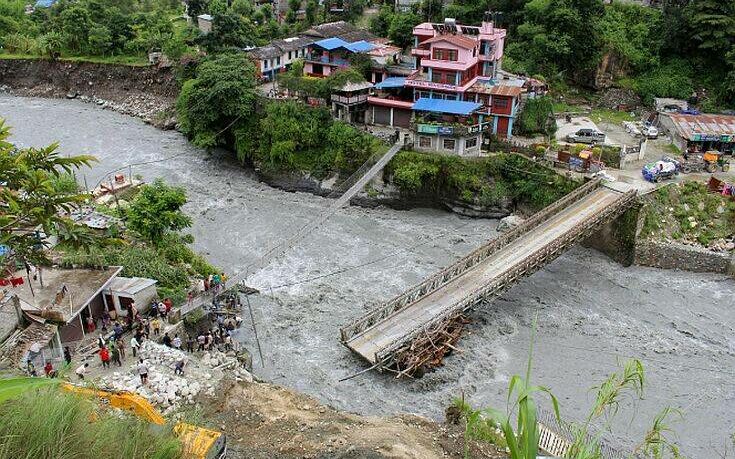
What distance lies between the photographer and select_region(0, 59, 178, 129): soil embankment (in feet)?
163

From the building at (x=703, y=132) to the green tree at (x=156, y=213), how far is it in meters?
26.7

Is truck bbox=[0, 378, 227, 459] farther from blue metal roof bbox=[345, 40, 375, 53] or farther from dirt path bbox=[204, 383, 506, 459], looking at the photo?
blue metal roof bbox=[345, 40, 375, 53]

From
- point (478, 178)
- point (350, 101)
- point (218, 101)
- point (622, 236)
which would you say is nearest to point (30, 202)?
point (622, 236)

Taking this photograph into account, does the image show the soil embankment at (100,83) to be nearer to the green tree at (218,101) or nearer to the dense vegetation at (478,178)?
the green tree at (218,101)

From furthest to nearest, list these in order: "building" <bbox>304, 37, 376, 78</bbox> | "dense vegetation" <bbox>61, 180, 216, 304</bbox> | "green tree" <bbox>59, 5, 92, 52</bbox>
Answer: "green tree" <bbox>59, 5, 92, 52</bbox> → "building" <bbox>304, 37, 376, 78</bbox> → "dense vegetation" <bbox>61, 180, 216, 304</bbox>

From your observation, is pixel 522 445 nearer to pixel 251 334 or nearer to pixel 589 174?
pixel 251 334

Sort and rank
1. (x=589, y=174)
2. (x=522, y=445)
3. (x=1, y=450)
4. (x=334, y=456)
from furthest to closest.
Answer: (x=589, y=174), (x=334, y=456), (x=1, y=450), (x=522, y=445)

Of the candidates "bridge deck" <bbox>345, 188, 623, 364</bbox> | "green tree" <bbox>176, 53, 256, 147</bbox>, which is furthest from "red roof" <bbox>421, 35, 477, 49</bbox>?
"green tree" <bbox>176, 53, 256, 147</bbox>

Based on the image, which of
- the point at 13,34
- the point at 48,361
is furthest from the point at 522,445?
the point at 13,34

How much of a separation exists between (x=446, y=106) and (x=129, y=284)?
20252 mm

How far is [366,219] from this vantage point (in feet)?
106

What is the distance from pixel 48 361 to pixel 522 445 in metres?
16.1

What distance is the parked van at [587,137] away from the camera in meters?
34.9

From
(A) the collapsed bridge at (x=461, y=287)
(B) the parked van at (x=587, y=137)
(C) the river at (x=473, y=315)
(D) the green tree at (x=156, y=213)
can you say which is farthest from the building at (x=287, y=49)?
(A) the collapsed bridge at (x=461, y=287)
